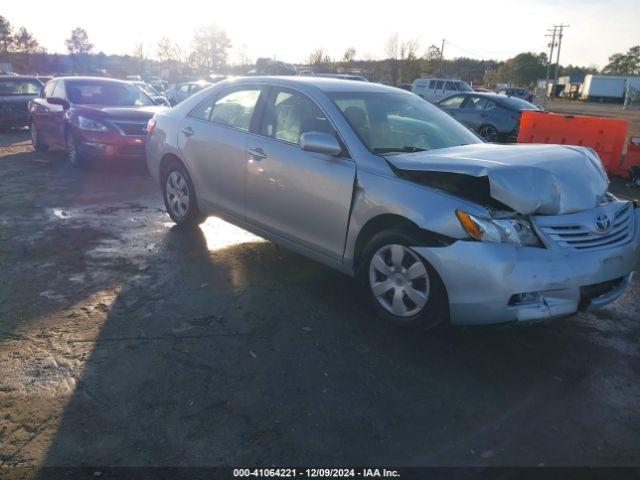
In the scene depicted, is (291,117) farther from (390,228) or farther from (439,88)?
(439,88)

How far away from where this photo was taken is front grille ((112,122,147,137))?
8984mm

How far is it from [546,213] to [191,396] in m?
2.48

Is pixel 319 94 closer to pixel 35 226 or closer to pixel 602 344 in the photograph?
pixel 602 344

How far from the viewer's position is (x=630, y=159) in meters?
10.3

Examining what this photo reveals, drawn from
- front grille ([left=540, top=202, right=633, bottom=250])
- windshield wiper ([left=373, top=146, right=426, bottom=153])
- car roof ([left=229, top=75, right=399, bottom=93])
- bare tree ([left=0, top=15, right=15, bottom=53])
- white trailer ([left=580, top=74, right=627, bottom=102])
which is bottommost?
front grille ([left=540, top=202, right=633, bottom=250])

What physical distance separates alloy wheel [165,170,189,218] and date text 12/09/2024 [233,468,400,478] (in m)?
3.79

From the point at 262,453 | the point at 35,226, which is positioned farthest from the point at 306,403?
the point at 35,226

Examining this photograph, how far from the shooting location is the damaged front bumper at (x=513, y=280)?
314 centimetres

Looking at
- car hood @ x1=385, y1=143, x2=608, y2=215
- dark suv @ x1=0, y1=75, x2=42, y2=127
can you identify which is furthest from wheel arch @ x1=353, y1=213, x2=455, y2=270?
dark suv @ x1=0, y1=75, x2=42, y2=127

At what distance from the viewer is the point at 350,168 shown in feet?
12.7

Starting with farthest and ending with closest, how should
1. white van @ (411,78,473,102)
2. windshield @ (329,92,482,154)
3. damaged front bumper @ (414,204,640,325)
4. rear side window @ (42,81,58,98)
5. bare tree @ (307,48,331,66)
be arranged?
bare tree @ (307,48,331,66)
white van @ (411,78,473,102)
rear side window @ (42,81,58,98)
windshield @ (329,92,482,154)
damaged front bumper @ (414,204,640,325)

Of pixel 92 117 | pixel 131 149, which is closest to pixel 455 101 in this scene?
pixel 131 149

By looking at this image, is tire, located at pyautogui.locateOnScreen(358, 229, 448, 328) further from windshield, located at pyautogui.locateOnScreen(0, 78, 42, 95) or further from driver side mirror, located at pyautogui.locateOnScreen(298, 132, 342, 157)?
windshield, located at pyautogui.locateOnScreen(0, 78, 42, 95)

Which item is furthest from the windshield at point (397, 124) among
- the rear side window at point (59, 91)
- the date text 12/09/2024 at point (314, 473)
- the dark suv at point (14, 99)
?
the dark suv at point (14, 99)
